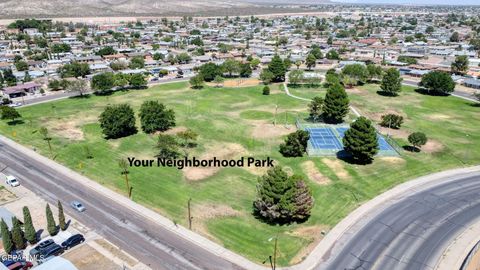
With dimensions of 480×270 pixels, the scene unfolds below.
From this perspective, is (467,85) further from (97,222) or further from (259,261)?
(97,222)

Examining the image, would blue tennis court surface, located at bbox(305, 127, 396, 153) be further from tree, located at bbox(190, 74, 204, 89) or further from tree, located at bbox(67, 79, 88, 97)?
tree, located at bbox(67, 79, 88, 97)

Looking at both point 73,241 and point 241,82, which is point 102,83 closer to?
point 241,82

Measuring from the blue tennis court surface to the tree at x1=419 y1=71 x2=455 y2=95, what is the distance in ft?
→ 174

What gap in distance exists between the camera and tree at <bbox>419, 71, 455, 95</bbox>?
126438 millimetres

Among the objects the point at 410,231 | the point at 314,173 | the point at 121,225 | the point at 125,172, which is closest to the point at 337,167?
the point at 314,173

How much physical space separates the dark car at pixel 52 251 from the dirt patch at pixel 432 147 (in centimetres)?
7443

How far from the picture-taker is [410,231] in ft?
175

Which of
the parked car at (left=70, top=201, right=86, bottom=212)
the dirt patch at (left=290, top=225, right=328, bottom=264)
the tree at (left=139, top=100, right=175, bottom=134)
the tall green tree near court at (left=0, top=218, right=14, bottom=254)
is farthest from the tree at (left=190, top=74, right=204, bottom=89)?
the tall green tree near court at (left=0, top=218, right=14, bottom=254)

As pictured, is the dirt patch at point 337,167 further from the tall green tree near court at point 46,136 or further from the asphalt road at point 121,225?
the tall green tree near court at point 46,136

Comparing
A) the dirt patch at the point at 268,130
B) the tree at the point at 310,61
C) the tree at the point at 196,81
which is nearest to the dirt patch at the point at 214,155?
the dirt patch at the point at 268,130

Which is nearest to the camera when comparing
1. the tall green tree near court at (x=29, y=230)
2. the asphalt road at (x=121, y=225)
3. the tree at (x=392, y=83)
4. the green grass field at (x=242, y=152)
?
the asphalt road at (x=121, y=225)

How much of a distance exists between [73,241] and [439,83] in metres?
123

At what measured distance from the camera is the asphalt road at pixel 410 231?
4734 centimetres

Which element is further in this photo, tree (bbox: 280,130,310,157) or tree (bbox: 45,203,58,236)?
tree (bbox: 280,130,310,157)
